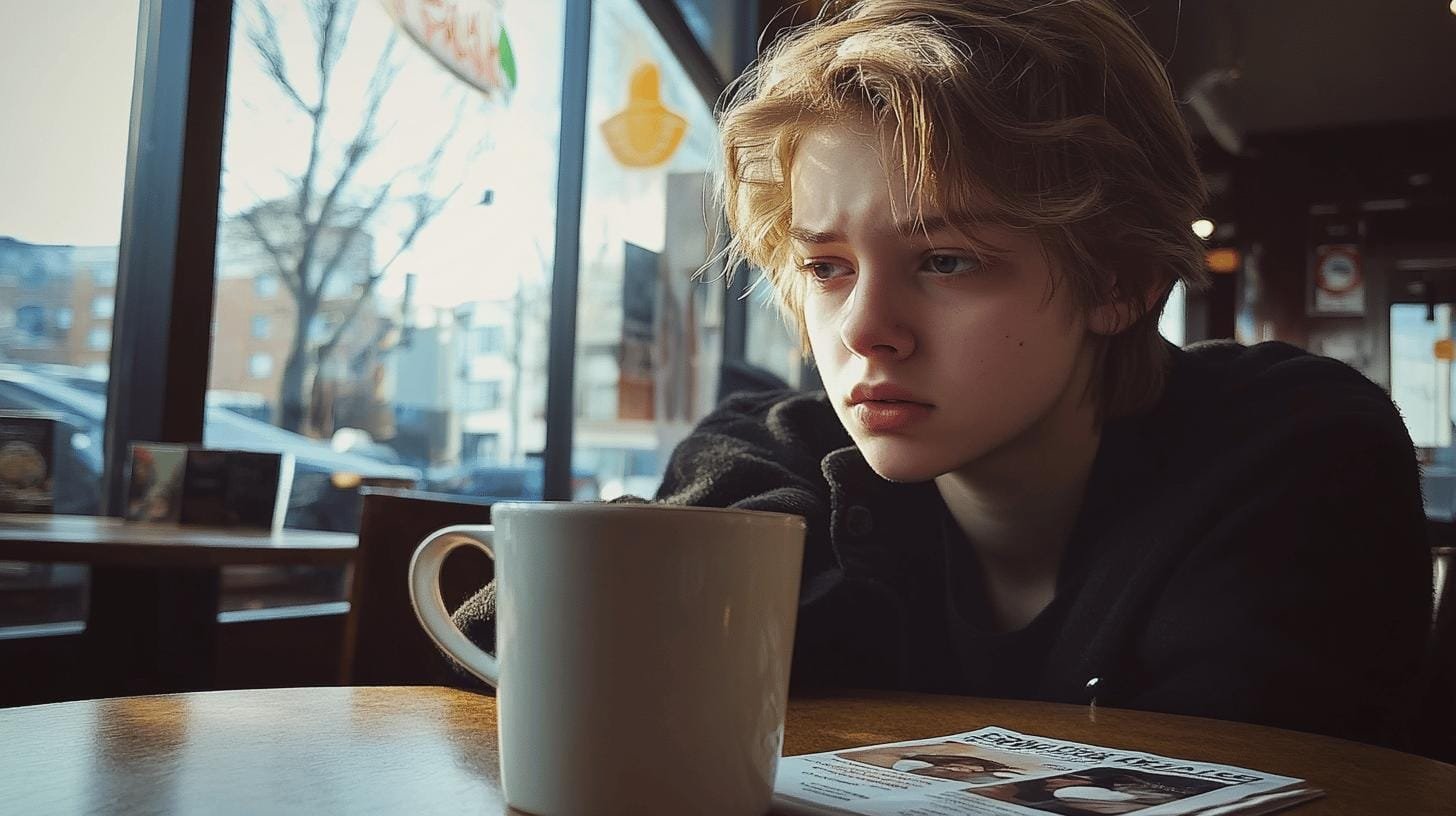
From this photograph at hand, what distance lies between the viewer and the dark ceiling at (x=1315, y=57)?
5668 millimetres

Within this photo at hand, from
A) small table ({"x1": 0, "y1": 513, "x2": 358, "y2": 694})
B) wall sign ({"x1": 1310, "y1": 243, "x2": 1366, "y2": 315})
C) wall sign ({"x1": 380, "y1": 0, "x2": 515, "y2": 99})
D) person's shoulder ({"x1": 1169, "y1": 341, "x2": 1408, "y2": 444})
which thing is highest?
wall sign ({"x1": 1310, "y1": 243, "x2": 1366, "y2": 315})

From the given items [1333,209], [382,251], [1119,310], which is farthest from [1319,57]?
[1119,310]

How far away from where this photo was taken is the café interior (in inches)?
60.1

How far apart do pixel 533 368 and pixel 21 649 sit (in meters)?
1.86

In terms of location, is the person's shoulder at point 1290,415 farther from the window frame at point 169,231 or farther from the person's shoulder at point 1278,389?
the window frame at point 169,231

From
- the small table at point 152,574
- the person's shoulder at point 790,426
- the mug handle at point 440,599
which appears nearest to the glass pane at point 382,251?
the small table at point 152,574

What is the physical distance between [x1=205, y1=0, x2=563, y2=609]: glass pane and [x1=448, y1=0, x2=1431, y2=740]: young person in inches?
67.2

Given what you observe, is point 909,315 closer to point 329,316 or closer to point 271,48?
point 271,48

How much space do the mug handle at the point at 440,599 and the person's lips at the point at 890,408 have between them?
16.8 inches

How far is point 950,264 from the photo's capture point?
91 centimetres

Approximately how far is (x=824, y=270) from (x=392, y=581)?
67cm

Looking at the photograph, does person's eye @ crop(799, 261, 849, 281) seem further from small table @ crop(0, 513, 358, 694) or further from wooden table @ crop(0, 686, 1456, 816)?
small table @ crop(0, 513, 358, 694)

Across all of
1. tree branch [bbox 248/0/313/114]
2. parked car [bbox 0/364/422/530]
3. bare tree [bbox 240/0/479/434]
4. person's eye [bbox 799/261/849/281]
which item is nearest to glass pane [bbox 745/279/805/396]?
bare tree [bbox 240/0/479/434]

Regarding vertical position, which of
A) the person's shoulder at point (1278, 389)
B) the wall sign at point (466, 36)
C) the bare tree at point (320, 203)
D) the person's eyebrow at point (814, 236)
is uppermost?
the wall sign at point (466, 36)
